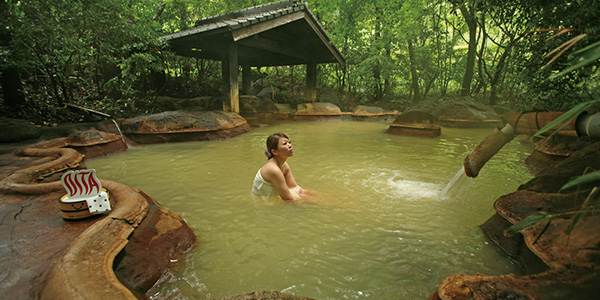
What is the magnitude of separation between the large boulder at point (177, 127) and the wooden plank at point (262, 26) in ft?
7.81

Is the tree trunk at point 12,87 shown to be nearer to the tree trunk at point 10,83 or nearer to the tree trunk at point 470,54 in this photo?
the tree trunk at point 10,83

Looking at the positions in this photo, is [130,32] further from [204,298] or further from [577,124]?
[577,124]

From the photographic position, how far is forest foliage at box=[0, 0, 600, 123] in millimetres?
3289

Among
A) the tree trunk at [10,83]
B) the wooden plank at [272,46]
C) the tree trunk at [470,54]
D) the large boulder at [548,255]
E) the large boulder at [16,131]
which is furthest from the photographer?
the tree trunk at [470,54]

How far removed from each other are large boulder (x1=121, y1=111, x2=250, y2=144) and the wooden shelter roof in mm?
2379

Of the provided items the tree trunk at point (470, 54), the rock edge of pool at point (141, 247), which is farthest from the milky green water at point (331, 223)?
the tree trunk at point (470, 54)

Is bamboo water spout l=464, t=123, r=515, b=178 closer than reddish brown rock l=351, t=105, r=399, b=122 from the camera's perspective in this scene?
Yes

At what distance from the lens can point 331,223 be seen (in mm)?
2625

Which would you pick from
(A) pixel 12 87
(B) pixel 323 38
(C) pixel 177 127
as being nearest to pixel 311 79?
(B) pixel 323 38

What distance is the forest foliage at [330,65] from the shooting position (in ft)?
10.8

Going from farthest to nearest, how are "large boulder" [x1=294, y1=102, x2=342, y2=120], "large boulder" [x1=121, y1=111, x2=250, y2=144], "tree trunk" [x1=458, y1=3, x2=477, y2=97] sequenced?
"large boulder" [x1=294, y1=102, x2=342, y2=120], "tree trunk" [x1=458, y1=3, x2=477, y2=97], "large boulder" [x1=121, y1=111, x2=250, y2=144]

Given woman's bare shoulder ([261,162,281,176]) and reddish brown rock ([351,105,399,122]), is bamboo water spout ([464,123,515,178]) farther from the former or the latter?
reddish brown rock ([351,105,399,122])

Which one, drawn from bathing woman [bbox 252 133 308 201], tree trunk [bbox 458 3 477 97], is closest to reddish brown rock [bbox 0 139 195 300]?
bathing woman [bbox 252 133 308 201]

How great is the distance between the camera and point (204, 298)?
→ 5.38 ft
